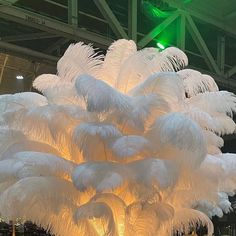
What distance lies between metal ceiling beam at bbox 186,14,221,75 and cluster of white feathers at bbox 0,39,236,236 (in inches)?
270

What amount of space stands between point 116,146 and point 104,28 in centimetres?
744

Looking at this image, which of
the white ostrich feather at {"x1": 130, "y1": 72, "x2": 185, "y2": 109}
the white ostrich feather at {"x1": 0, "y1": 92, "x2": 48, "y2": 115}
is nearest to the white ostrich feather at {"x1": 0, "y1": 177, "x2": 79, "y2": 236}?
the white ostrich feather at {"x1": 0, "y1": 92, "x2": 48, "y2": 115}

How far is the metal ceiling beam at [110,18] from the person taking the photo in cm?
1043

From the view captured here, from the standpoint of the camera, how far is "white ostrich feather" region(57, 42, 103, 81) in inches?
199

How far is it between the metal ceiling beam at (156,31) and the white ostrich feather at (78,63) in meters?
6.26

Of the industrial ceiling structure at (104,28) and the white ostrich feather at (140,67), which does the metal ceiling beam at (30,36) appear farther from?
the white ostrich feather at (140,67)

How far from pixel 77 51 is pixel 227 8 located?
7.37 meters

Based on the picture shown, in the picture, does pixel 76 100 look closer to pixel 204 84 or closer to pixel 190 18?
pixel 204 84

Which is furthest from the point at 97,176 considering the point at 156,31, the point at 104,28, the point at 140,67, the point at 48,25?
the point at 156,31

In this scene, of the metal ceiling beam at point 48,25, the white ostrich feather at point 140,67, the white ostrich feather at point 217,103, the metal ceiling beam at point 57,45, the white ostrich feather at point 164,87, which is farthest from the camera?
the metal ceiling beam at point 57,45

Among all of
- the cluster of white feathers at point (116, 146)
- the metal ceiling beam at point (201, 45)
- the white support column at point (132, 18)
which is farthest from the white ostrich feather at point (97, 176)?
the metal ceiling beam at point (201, 45)

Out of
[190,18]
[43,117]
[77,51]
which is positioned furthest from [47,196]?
[190,18]

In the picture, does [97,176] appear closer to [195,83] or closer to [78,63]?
[78,63]

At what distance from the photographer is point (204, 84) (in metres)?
5.25
